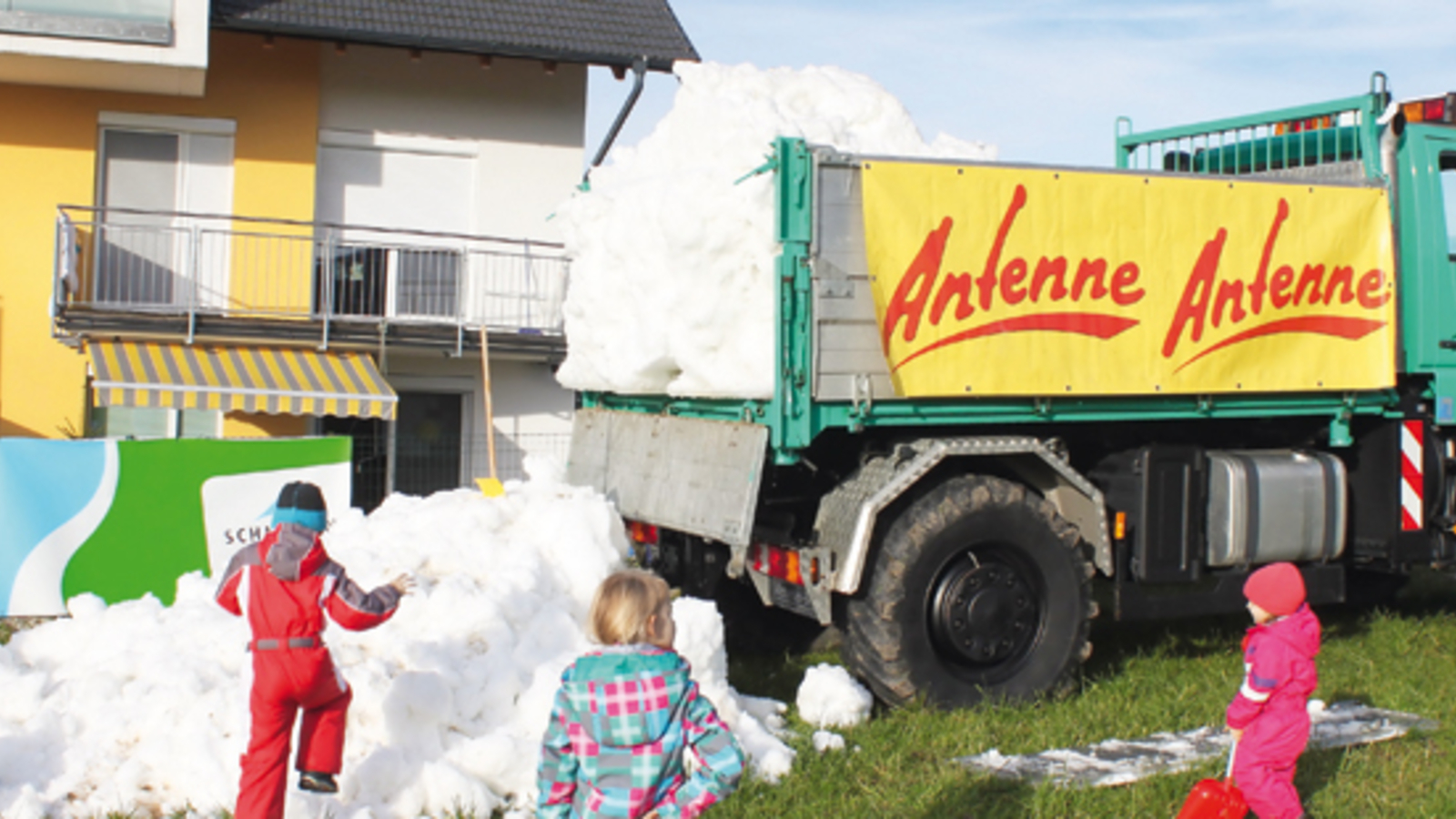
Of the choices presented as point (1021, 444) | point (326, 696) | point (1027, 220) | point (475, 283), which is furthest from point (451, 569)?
point (475, 283)

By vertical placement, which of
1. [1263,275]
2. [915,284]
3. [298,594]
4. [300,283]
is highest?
[300,283]

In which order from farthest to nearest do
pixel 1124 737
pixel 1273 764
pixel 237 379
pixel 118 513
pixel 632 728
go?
1. pixel 237 379
2. pixel 118 513
3. pixel 1124 737
4. pixel 1273 764
5. pixel 632 728

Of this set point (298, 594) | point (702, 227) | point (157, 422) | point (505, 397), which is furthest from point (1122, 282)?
point (157, 422)

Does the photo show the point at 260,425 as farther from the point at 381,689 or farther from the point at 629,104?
the point at 381,689

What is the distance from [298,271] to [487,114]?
3.07 meters

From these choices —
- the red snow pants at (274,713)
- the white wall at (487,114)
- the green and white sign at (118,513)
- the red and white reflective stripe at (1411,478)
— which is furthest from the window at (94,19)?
the red and white reflective stripe at (1411,478)

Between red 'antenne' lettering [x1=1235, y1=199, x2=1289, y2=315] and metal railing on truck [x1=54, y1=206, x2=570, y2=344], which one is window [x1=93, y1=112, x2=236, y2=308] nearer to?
metal railing on truck [x1=54, y1=206, x2=570, y2=344]

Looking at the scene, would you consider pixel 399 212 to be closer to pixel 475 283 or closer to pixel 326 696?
pixel 475 283

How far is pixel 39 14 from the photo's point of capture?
13.5 m

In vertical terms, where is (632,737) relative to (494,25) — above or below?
below

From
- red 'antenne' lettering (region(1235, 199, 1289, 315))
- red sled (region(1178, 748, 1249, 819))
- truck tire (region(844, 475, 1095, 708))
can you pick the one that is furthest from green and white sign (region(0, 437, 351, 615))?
red sled (region(1178, 748, 1249, 819))

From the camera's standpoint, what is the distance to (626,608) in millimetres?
3396

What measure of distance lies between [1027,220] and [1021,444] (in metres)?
1.15

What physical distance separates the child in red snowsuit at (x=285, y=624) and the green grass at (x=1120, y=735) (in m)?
0.83
